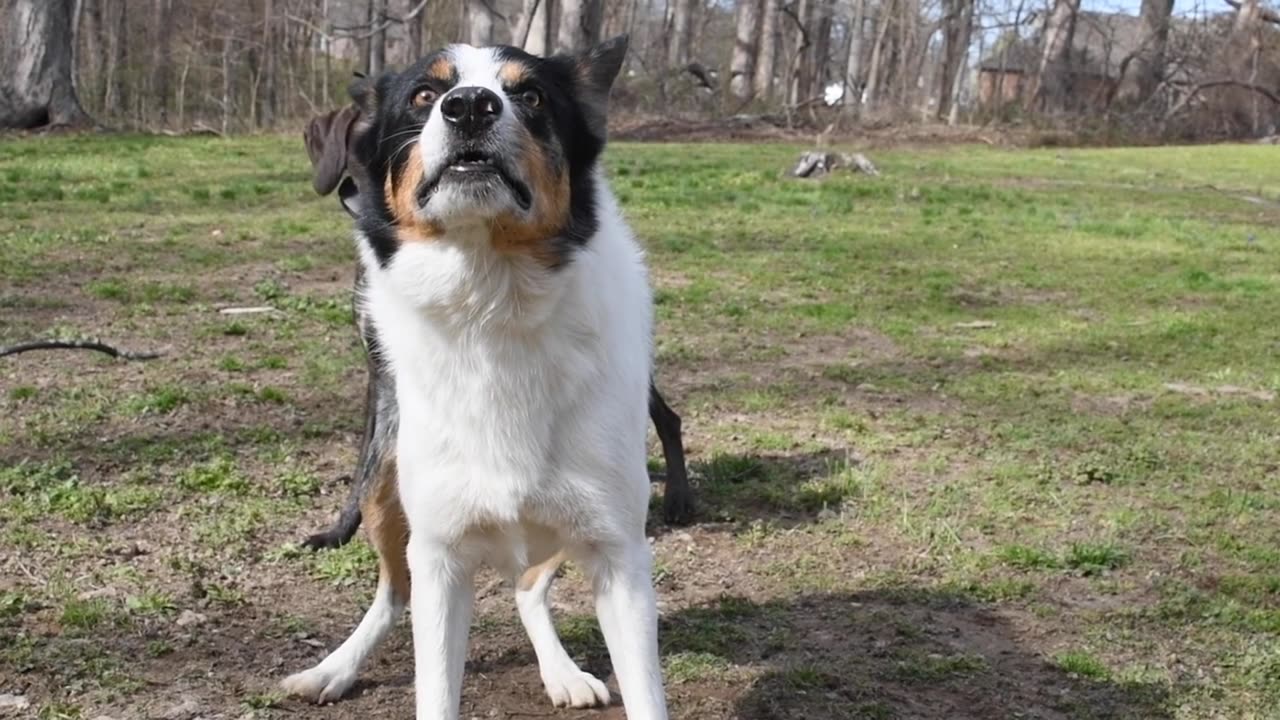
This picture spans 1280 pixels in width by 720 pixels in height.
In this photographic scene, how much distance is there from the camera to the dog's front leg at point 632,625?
2.97 meters

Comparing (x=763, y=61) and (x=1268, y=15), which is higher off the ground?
(x=1268, y=15)

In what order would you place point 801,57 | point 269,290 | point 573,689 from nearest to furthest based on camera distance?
point 573,689
point 269,290
point 801,57

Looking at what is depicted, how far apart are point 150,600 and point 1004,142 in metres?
27.9

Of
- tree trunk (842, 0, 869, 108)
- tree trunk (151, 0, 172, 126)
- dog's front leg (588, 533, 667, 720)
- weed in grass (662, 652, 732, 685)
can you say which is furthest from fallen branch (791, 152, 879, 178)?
tree trunk (842, 0, 869, 108)

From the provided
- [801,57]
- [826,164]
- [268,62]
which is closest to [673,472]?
[826,164]

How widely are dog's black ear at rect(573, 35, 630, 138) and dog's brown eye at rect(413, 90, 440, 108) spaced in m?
0.40

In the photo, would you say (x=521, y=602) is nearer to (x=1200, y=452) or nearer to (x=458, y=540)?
(x=458, y=540)

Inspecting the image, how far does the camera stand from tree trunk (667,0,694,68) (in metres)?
40.3

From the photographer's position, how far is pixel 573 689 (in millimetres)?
3586

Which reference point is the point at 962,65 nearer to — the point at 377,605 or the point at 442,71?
the point at 377,605

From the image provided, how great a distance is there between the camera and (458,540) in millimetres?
3039

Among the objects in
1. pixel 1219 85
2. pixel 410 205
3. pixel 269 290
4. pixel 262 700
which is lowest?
pixel 262 700

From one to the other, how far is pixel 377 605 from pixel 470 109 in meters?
1.55

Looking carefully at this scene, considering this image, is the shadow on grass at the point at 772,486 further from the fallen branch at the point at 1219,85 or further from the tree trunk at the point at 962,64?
the fallen branch at the point at 1219,85
